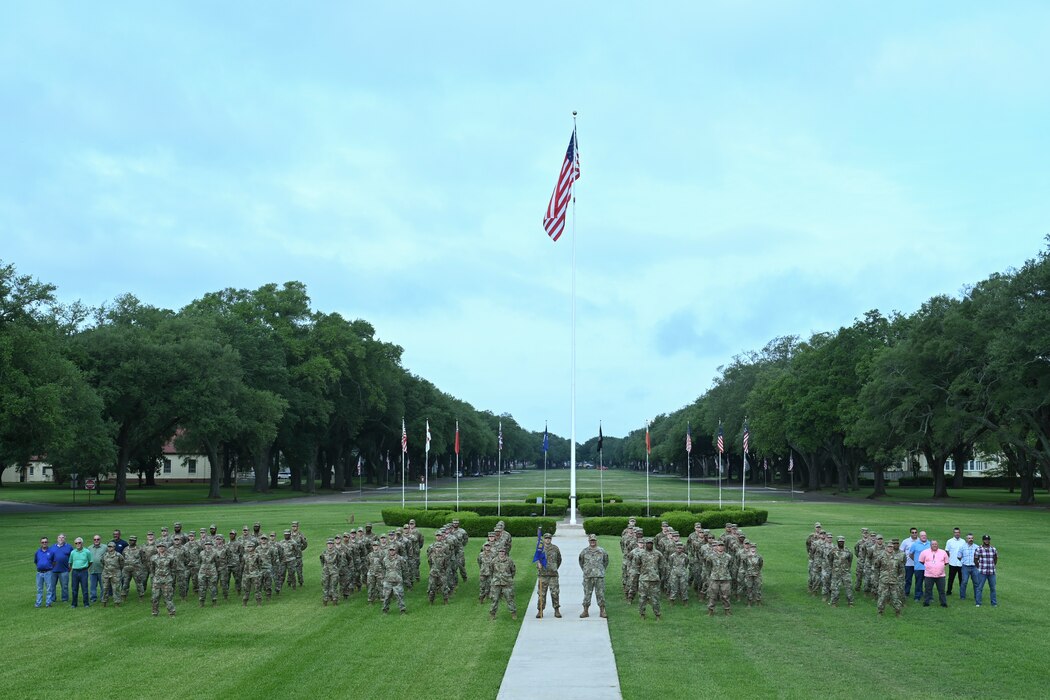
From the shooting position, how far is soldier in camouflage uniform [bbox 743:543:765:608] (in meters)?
20.4

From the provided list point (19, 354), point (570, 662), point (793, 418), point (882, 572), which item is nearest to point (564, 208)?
point (882, 572)

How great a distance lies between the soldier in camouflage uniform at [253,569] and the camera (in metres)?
20.9

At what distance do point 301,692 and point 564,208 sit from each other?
24.9 metres

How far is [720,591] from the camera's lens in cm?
1930

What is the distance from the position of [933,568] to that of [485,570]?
9.59 meters

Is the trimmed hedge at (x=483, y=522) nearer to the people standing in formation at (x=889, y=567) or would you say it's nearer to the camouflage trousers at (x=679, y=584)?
the camouflage trousers at (x=679, y=584)

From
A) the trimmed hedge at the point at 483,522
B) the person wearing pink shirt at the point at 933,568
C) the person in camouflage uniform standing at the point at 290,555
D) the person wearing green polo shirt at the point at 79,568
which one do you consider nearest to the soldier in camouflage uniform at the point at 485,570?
the person in camouflage uniform standing at the point at 290,555

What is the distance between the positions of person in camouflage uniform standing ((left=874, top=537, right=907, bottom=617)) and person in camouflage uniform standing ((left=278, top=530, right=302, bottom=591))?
1328 centimetres

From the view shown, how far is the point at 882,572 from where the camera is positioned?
19500 millimetres

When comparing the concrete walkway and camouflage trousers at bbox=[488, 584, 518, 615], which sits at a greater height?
camouflage trousers at bbox=[488, 584, 518, 615]

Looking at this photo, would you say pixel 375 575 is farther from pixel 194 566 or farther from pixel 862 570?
pixel 862 570

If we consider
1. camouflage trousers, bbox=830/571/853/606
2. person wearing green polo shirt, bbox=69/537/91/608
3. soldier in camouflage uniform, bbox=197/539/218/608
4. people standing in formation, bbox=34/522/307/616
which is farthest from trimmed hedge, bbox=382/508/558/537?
person wearing green polo shirt, bbox=69/537/91/608

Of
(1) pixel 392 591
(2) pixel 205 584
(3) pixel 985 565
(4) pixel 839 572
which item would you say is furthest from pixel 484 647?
(3) pixel 985 565

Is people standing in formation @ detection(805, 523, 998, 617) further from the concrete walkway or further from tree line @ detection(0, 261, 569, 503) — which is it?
tree line @ detection(0, 261, 569, 503)
